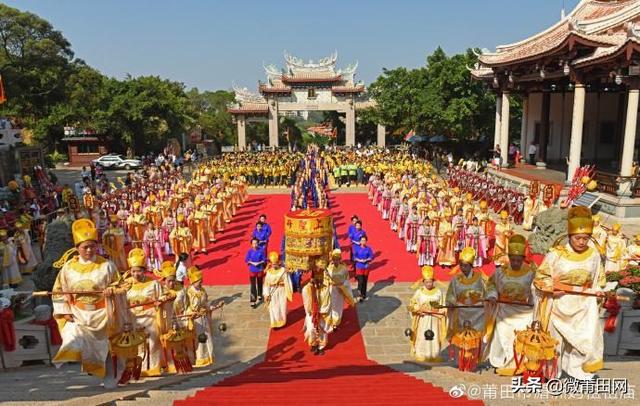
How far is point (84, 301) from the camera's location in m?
4.52

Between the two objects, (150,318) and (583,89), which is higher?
(583,89)

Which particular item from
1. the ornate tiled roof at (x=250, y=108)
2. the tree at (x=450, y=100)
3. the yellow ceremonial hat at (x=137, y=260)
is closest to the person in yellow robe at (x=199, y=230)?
the yellow ceremonial hat at (x=137, y=260)

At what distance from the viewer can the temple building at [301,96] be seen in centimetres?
3859

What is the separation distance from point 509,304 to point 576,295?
0.73 metres

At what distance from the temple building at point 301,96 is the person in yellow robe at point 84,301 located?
34.1 meters

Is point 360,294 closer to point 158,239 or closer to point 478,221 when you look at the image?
point 478,221

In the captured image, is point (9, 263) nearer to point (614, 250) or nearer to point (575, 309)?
point (575, 309)

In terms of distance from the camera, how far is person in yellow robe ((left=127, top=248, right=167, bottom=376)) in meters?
5.07

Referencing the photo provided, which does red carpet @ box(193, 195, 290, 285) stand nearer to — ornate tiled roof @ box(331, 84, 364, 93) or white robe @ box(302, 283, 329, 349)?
white robe @ box(302, 283, 329, 349)

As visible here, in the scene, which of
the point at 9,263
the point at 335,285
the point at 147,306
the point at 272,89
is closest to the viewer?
the point at 147,306

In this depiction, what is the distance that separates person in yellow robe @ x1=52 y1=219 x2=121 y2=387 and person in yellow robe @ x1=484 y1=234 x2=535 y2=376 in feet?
12.2

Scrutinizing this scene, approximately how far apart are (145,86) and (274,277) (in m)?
28.8

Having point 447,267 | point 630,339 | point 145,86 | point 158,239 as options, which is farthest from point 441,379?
point 145,86

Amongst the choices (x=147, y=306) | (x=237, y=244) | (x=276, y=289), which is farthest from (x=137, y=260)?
(x=237, y=244)
